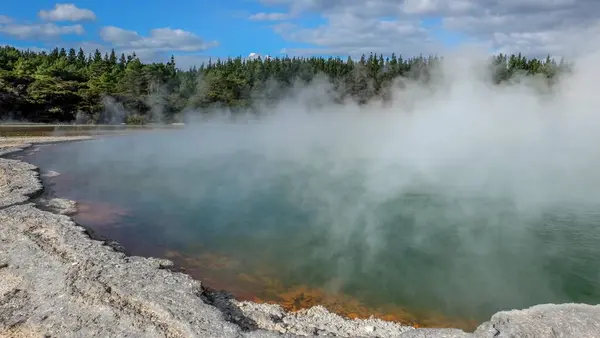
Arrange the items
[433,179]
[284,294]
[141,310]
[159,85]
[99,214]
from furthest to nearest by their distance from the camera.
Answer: [159,85] → [433,179] → [99,214] → [284,294] → [141,310]

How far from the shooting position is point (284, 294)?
5.21m

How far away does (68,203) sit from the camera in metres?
8.29

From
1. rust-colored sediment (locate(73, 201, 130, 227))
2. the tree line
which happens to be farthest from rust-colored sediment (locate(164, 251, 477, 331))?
the tree line

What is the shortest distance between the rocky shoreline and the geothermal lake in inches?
20.4

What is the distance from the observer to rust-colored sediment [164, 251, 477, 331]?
471 cm

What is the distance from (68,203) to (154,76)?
28.4 metres

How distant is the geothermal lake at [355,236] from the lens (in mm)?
5215

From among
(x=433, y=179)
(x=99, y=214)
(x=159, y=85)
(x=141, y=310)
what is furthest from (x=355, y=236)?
(x=159, y=85)

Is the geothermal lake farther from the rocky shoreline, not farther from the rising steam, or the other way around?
the rocky shoreline

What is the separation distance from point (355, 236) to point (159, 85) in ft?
103

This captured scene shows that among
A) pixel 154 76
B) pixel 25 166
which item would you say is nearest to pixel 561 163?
pixel 25 166

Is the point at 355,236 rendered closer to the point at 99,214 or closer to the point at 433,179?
the point at 99,214

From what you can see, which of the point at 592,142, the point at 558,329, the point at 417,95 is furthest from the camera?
the point at 417,95

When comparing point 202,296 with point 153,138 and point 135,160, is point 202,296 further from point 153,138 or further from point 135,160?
point 153,138
